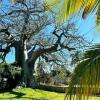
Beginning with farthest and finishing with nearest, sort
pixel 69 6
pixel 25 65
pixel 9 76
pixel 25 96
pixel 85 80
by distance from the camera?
1. pixel 25 65
2. pixel 9 76
3. pixel 25 96
4. pixel 69 6
5. pixel 85 80

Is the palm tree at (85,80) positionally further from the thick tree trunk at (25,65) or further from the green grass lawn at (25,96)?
the thick tree trunk at (25,65)

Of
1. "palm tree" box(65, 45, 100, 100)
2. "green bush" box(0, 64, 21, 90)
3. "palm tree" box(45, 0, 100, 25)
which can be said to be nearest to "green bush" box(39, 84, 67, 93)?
"green bush" box(0, 64, 21, 90)

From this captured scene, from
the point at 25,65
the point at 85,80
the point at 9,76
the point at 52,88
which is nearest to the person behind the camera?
the point at 85,80

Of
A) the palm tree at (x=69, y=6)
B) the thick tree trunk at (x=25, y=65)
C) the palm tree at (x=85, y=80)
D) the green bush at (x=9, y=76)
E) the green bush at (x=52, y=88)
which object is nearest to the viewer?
the palm tree at (x=85, y=80)

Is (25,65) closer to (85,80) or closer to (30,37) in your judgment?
(30,37)

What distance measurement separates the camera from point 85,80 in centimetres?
626

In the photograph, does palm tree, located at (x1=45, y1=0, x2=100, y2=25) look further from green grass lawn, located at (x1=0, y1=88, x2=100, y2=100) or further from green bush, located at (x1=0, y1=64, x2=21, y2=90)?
green bush, located at (x1=0, y1=64, x2=21, y2=90)

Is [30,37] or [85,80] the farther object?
[30,37]

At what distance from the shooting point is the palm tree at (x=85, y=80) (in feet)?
20.6

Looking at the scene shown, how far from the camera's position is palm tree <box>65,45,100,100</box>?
6.27 meters

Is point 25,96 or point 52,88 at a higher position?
point 52,88

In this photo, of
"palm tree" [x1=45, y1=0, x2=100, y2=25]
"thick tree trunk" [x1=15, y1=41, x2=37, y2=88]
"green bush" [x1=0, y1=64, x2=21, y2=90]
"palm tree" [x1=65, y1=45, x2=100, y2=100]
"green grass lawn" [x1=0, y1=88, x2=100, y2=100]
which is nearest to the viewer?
"palm tree" [x1=65, y1=45, x2=100, y2=100]

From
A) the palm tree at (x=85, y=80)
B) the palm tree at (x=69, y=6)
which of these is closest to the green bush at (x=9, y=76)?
the palm tree at (x=69, y=6)

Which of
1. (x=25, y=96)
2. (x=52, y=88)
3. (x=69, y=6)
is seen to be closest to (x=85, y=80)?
(x=69, y=6)
